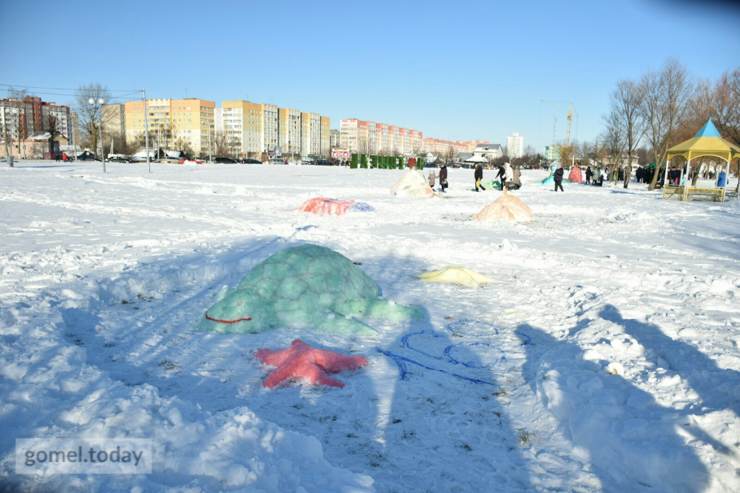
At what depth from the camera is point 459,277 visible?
27.5 feet

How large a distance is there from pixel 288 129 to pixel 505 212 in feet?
449

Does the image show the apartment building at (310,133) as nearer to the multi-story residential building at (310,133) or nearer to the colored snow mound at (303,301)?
the multi-story residential building at (310,133)

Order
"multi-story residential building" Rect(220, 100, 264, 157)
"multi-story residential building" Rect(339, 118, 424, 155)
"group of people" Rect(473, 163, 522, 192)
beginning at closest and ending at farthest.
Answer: "group of people" Rect(473, 163, 522, 192) < "multi-story residential building" Rect(220, 100, 264, 157) < "multi-story residential building" Rect(339, 118, 424, 155)

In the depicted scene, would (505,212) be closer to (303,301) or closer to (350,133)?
(303,301)

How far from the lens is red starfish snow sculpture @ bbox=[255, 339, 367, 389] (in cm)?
459

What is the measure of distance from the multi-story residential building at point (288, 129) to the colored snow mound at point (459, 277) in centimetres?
13669

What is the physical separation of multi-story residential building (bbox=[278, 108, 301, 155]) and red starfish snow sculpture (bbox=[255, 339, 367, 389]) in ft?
459

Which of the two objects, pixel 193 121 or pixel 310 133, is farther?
pixel 310 133

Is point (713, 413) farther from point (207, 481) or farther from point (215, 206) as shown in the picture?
point (215, 206)

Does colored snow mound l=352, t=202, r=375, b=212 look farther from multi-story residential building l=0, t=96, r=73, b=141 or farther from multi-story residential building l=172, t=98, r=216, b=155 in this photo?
multi-story residential building l=172, t=98, r=216, b=155

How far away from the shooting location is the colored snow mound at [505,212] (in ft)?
52.7

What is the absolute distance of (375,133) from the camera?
180 meters

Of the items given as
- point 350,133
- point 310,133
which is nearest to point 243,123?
point 310,133

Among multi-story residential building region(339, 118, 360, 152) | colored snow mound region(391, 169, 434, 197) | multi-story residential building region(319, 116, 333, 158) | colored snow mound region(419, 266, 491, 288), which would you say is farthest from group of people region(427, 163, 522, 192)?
multi-story residential building region(339, 118, 360, 152)
